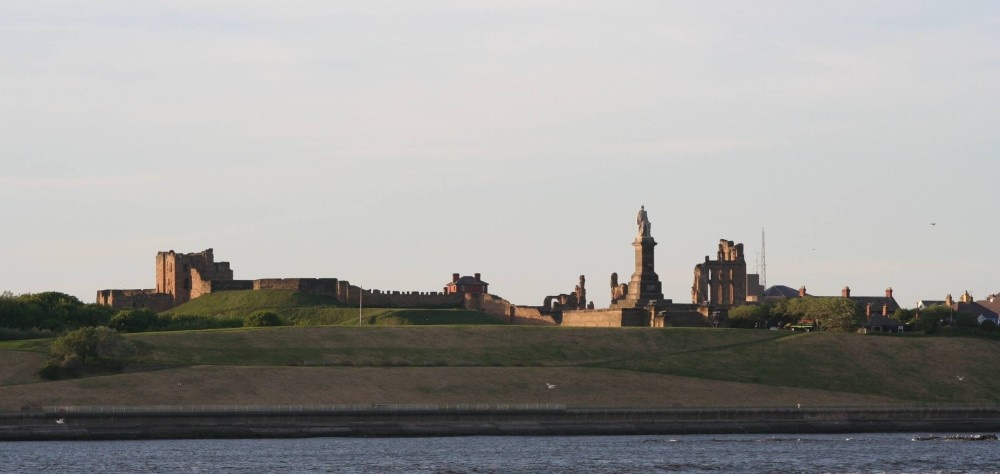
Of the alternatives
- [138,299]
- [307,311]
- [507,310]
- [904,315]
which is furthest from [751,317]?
[138,299]

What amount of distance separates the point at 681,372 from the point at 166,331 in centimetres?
4134

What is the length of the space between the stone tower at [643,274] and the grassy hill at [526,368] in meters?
7.47

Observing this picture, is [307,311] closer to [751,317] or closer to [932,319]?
[751,317]

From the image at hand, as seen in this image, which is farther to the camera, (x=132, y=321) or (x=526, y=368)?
(x=132, y=321)

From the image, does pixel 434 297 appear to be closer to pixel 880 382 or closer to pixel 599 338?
pixel 599 338

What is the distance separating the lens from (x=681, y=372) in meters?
126

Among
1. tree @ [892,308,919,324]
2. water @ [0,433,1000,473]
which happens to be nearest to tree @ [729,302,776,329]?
tree @ [892,308,919,324]

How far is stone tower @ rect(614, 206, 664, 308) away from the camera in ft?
483

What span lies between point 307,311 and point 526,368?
50142 millimetres

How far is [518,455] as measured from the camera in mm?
89062

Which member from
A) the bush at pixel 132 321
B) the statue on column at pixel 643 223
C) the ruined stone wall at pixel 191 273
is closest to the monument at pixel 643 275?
the statue on column at pixel 643 223

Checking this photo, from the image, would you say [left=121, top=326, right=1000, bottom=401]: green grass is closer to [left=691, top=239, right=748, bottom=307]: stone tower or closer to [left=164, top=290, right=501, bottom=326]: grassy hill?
[left=164, top=290, right=501, bottom=326]: grassy hill

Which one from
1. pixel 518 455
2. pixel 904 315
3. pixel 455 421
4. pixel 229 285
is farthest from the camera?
pixel 229 285

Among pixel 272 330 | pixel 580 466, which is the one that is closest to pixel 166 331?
pixel 272 330
